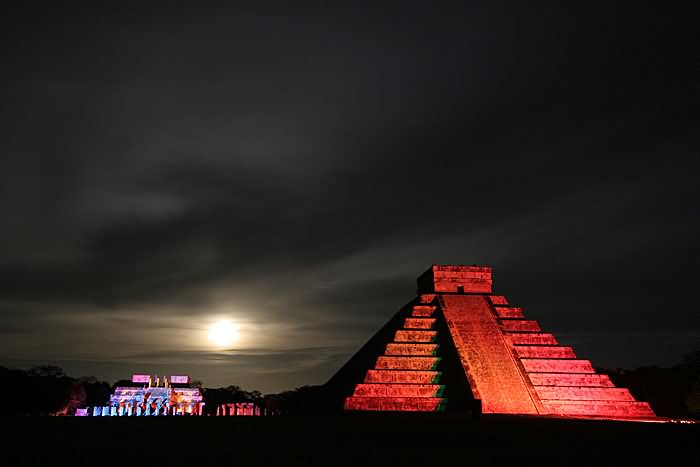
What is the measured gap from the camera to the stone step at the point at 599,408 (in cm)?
2317

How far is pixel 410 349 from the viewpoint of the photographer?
26875mm

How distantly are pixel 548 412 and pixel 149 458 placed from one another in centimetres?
1876

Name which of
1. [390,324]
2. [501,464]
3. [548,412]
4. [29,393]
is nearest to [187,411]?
[29,393]

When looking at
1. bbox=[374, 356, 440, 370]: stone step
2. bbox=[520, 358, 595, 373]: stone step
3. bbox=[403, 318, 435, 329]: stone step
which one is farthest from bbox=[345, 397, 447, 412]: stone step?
bbox=[403, 318, 435, 329]: stone step

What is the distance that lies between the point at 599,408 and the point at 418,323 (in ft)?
30.7

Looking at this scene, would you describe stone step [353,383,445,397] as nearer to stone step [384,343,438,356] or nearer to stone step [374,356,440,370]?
stone step [374,356,440,370]

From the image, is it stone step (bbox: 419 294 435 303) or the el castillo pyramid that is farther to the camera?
stone step (bbox: 419 294 435 303)

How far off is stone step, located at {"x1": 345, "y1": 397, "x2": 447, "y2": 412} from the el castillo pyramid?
4 centimetres

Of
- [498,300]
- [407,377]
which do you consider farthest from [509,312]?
[407,377]

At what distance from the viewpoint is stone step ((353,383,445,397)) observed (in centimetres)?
2355

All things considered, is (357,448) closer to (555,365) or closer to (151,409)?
(555,365)

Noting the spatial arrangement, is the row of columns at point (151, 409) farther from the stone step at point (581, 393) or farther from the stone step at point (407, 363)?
the stone step at point (581, 393)

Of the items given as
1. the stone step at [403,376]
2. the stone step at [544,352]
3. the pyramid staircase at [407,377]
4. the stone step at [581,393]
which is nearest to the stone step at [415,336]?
the pyramid staircase at [407,377]

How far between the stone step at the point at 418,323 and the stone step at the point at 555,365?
503cm
